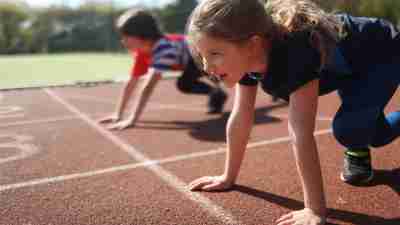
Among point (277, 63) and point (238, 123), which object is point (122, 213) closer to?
point (238, 123)

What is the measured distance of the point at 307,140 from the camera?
191 centimetres

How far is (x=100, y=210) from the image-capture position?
7.56 ft

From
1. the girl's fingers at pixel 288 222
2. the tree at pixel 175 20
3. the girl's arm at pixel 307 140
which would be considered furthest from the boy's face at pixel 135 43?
the tree at pixel 175 20

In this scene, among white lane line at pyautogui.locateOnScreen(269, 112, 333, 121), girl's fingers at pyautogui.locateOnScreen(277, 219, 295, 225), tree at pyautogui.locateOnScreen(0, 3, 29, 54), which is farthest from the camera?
tree at pyautogui.locateOnScreen(0, 3, 29, 54)

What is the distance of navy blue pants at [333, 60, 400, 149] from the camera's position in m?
2.36

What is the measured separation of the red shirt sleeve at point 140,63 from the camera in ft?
16.6

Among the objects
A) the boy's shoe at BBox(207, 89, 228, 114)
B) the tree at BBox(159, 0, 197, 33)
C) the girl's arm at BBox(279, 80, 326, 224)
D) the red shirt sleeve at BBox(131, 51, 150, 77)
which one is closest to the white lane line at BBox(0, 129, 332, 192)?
the girl's arm at BBox(279, 80, 326, 224)

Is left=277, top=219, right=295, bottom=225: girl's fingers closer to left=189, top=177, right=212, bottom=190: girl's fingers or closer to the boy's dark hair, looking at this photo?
left=189, top=177, right=212, bottom=190: girl's fingers

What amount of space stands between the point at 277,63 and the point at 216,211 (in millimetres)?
887

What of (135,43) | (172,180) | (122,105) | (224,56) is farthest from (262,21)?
(122,105)

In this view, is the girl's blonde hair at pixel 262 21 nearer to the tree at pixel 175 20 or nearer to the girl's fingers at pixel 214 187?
the girl's fingers at pixel 214 187

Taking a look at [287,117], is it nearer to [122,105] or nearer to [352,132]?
[122,105]

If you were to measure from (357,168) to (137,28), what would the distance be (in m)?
3.06

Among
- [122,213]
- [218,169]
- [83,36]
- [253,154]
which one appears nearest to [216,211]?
[122,213]
